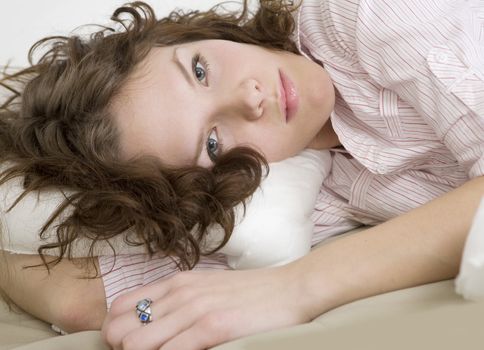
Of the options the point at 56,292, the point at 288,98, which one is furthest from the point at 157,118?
the point at 56,292

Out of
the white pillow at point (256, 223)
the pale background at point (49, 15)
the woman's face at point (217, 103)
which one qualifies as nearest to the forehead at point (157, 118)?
the woman's face at point (217, 103)

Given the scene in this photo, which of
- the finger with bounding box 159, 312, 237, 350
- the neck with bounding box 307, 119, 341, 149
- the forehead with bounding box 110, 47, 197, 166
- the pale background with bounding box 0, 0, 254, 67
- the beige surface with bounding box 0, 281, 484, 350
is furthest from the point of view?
the pale background with bounding box 0, 0, 254, 67

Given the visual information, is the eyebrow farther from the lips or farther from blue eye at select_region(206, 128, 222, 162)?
the lips

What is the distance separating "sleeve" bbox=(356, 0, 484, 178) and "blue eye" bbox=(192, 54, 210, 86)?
288 millimetres

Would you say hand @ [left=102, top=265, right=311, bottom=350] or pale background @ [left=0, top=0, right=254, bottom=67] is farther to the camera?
pale background @ [left=0, top=0, right=254, bottom=67]

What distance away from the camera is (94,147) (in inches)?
51.3

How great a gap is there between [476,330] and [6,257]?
0.97 m

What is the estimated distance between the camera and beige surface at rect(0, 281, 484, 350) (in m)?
0.70

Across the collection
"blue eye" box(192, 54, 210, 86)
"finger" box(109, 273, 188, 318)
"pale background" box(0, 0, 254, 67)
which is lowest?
"finger" box(109, 273, 188, 318)

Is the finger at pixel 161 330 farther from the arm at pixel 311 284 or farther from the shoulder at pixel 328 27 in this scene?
the shoulder at pixel 328 27

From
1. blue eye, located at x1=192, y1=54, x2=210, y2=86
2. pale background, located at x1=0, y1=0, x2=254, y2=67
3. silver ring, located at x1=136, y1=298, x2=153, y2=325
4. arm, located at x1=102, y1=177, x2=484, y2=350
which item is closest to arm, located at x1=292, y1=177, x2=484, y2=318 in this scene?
arm, located at x1=102, y1=177, x2=484, y2=350

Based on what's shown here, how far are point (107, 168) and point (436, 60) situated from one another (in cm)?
59

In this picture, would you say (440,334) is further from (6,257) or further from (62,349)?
(6,257)

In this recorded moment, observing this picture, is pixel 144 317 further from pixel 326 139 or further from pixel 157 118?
pixel 326 139
